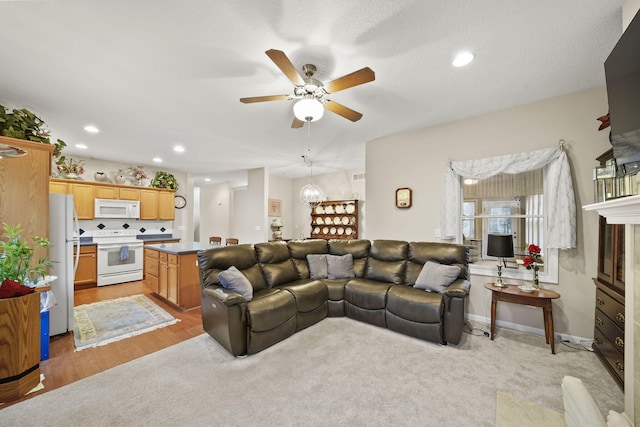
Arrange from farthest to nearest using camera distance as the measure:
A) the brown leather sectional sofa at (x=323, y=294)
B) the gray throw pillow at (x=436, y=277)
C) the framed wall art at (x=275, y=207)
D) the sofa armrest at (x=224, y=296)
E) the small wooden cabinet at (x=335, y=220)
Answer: the framed wall art at (x=275, y=207), the small wooden cabinet at (x=335, y=220), the gray throw pillow at (x=436, y=277), the brown leather sectional sofa at (x=323, y=294), the sofa armrest at (x=224, y=296)

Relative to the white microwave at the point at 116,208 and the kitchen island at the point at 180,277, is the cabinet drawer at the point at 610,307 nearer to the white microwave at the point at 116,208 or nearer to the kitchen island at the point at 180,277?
the kitchen island at the point at 180,277

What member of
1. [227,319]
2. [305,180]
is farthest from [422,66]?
[305,180]

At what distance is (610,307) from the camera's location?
2.16m

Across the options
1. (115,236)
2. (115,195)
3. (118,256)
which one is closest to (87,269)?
(118,256)

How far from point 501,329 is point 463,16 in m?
3.35

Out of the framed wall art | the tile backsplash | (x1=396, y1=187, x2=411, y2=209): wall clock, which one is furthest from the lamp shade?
the tile backsplash

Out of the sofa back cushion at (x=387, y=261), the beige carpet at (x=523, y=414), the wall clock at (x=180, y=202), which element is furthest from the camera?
the wall clock at (x=180, y=202)

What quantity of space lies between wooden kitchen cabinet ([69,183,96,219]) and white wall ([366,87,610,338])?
5.59 meters

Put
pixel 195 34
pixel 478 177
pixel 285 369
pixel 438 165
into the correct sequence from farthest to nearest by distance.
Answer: pixel 438 165 → pixel 478 177 → pixel 285 369 → pixel 195 34

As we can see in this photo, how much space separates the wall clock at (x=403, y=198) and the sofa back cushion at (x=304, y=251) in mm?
1383

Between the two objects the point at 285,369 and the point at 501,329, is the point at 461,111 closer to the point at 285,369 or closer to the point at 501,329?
the point at 501,329

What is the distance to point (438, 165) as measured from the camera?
149 inches

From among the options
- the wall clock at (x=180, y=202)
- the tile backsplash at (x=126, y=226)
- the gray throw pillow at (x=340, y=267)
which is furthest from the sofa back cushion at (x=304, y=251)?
the wall clock at (x=180, y=202)

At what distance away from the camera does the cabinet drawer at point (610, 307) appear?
6.53ft
